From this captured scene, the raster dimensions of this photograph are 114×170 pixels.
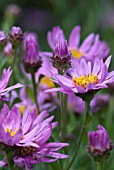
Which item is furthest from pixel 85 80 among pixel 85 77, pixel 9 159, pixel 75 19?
pixel 75 19

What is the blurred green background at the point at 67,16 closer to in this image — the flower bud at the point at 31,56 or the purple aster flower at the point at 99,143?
the flower bud at the point at 31,56

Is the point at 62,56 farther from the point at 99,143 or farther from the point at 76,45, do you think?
the point at 76,45

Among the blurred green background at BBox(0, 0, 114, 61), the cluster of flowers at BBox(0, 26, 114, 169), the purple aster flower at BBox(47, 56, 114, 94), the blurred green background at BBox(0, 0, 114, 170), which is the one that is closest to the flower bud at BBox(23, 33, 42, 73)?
the cluster of flowers at BBox(0, 26, 114, 169)

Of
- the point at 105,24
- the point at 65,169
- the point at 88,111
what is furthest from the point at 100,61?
the point at 105,24

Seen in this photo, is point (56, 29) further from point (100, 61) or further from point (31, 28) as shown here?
point (31, 28)

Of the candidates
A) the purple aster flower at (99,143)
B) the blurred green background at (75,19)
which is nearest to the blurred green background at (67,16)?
the blurred green background at (75,19)

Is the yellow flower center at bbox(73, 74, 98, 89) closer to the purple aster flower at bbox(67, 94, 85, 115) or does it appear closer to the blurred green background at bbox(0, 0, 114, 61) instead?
the purple aster flower at bbox(67, 94, 85, 115)
